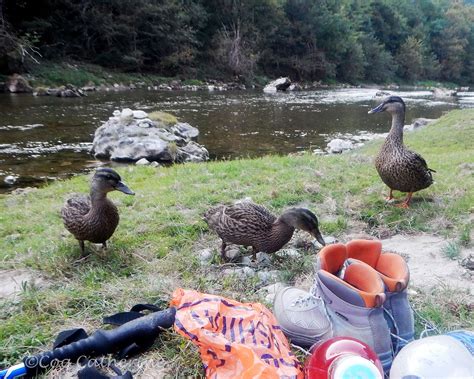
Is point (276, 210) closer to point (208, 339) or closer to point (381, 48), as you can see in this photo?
point (208, 339)

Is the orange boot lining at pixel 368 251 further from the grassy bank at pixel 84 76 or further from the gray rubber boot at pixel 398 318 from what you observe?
the grassy bank at pixel 84 76

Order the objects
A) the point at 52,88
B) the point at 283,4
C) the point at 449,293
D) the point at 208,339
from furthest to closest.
Answer: the point at 283,4, the point at 52,88, the point at 449,293, the point at 208,339

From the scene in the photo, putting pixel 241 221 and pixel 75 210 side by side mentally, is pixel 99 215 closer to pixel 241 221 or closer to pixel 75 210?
pixel 75 210

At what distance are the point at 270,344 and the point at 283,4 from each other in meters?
56.1

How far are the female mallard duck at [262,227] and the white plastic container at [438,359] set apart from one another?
1697 mm

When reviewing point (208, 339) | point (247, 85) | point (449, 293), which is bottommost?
point (247, 85)

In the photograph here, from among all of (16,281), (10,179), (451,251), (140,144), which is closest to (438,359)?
(451,251)

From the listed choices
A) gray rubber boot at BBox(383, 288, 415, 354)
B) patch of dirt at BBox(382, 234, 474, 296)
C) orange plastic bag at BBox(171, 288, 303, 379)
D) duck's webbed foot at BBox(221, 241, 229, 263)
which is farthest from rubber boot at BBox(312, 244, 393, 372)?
duck's webbed foot at BBox(221, 241, 229, 263)

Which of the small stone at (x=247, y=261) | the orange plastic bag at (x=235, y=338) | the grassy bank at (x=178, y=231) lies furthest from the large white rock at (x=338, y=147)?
the orange plastic bag at (x=235, y=338)

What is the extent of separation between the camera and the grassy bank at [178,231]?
9.36ft

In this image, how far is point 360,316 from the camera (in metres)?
2.29

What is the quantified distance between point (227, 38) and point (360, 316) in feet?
147

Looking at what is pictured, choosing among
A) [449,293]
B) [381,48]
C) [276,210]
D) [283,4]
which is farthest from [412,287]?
[381,48]

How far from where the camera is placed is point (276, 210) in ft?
17.3
